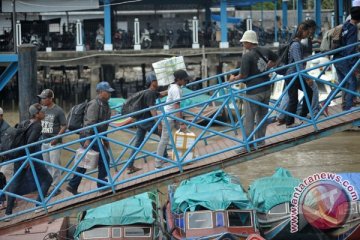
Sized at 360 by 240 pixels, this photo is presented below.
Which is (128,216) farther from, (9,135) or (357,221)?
(357,221)

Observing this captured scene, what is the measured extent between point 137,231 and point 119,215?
0.42 m

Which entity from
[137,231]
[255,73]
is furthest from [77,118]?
[255,73]

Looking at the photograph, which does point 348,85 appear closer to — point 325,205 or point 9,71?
point 325,205

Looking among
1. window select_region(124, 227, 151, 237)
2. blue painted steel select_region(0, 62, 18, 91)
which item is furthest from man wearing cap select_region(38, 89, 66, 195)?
blue painted steel select_region(0, 62, 18, 91)

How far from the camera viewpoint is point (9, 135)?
38.4ft

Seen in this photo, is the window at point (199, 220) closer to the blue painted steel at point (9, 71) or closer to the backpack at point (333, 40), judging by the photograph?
the backpack at point (333, 40)

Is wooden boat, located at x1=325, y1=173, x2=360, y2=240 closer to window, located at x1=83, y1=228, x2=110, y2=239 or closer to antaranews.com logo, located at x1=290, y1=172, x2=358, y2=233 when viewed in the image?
antaranews.com logo, located at x1=290, y1=172, x2=358, y2=233

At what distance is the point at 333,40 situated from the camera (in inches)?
449

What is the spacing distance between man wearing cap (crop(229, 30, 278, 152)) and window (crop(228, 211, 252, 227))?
1.54 m

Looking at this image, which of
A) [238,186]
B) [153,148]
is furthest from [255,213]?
[153,148]

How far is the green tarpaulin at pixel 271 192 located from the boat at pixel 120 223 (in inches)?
65.4

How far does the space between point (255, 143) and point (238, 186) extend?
2861mm

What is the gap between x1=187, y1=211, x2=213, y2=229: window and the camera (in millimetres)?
11945

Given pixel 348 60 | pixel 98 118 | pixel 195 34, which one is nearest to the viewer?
pixel 348 60
